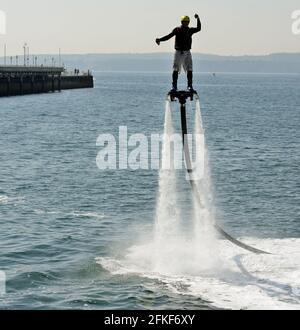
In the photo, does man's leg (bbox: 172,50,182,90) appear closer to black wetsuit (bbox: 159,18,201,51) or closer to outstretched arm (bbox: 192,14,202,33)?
black wetsuit (bbox: 159,18,201,51)

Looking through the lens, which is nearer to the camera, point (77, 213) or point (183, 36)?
point (183, 36)

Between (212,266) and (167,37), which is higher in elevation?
(167,37)

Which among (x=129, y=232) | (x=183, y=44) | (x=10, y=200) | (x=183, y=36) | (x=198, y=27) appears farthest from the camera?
(x=10, y=200)

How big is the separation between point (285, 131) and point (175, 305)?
9691cm

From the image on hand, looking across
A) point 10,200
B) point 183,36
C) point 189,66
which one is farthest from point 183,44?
point 10,200

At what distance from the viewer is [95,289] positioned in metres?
35.4

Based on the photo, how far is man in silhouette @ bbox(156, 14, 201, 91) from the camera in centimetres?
2573

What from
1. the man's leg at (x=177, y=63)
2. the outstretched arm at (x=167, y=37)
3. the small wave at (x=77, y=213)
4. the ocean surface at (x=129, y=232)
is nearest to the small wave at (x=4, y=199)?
the ocean surface at (x=129, y=232)

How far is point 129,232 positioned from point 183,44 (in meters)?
24.4

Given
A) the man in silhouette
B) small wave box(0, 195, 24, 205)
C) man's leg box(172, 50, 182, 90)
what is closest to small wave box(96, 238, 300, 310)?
the man in silhouette

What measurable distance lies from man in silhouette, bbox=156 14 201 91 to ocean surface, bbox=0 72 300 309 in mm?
12521

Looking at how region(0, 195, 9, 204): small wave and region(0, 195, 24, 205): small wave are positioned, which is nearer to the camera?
region(0, 195, 9, 204): small wave

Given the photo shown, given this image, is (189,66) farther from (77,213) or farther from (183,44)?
(77,213)

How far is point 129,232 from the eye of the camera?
48312 millimetres
